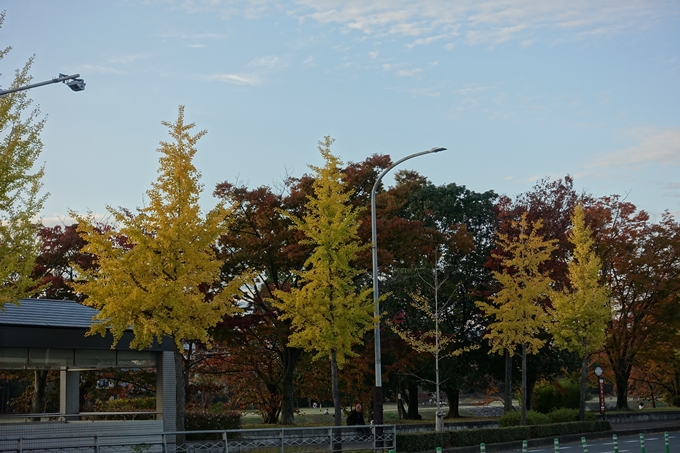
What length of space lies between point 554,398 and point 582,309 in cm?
1226

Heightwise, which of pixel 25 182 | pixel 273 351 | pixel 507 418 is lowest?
pixel 507 418

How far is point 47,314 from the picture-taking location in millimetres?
26516

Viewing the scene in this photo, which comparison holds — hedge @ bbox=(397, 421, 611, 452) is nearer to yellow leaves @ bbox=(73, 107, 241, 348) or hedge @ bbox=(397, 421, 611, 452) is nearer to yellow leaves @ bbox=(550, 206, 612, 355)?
yellow leaves @ bbox=(550, 206, 612, 355)

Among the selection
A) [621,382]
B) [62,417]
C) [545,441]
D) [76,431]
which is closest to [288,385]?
[545,441]

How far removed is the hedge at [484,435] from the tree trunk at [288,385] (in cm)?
1125

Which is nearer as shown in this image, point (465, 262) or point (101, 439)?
point (101, 439)

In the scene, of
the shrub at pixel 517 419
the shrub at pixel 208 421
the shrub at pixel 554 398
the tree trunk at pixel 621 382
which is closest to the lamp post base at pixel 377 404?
the shrub at pixel 208 421

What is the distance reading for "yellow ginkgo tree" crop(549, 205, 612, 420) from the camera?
40.8 metres

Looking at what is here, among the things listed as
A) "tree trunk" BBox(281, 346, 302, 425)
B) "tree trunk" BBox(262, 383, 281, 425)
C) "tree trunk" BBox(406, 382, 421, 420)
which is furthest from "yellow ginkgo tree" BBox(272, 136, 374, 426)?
"tree trunk" BBox(406, 382, 421, 420)

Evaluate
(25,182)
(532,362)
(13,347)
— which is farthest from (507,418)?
(25,182)

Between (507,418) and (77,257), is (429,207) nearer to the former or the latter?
(507,418)

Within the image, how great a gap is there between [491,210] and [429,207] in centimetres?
407

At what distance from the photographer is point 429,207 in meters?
49.7

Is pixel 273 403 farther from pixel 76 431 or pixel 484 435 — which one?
pixel 76 431
